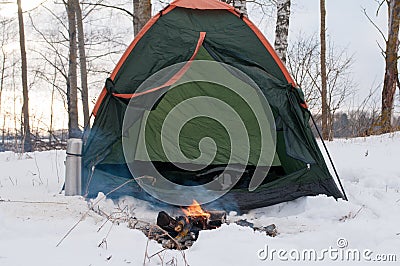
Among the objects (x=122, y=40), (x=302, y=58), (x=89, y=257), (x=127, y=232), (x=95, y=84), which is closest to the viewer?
(x=89, y=257)

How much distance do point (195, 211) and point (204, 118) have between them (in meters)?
1.26

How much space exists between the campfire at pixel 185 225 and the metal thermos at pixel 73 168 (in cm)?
114

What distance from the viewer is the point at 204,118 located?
13.9ft

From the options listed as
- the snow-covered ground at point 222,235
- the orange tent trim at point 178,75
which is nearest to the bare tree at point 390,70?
the snow-covered ground at point 222,235

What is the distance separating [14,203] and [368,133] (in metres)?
9.35

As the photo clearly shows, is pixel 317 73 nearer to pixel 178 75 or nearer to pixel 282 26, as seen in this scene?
pixel 282 26

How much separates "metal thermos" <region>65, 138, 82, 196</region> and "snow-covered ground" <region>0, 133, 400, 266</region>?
0.99 ft

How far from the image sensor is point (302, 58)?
1817 centimetres

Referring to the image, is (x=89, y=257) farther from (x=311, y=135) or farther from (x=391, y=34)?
(x=391, y=34)

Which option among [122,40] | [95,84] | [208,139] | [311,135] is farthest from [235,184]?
[95,84]

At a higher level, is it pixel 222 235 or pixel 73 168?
pixel 73 168

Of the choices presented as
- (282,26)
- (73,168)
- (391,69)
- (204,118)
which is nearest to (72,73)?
(282,26)

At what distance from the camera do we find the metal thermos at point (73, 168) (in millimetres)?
3678

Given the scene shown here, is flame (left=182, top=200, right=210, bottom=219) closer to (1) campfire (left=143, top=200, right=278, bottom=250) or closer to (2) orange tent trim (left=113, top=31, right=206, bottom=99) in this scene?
(1) campfire (left=143, top=200, right=278, bottom=250)
